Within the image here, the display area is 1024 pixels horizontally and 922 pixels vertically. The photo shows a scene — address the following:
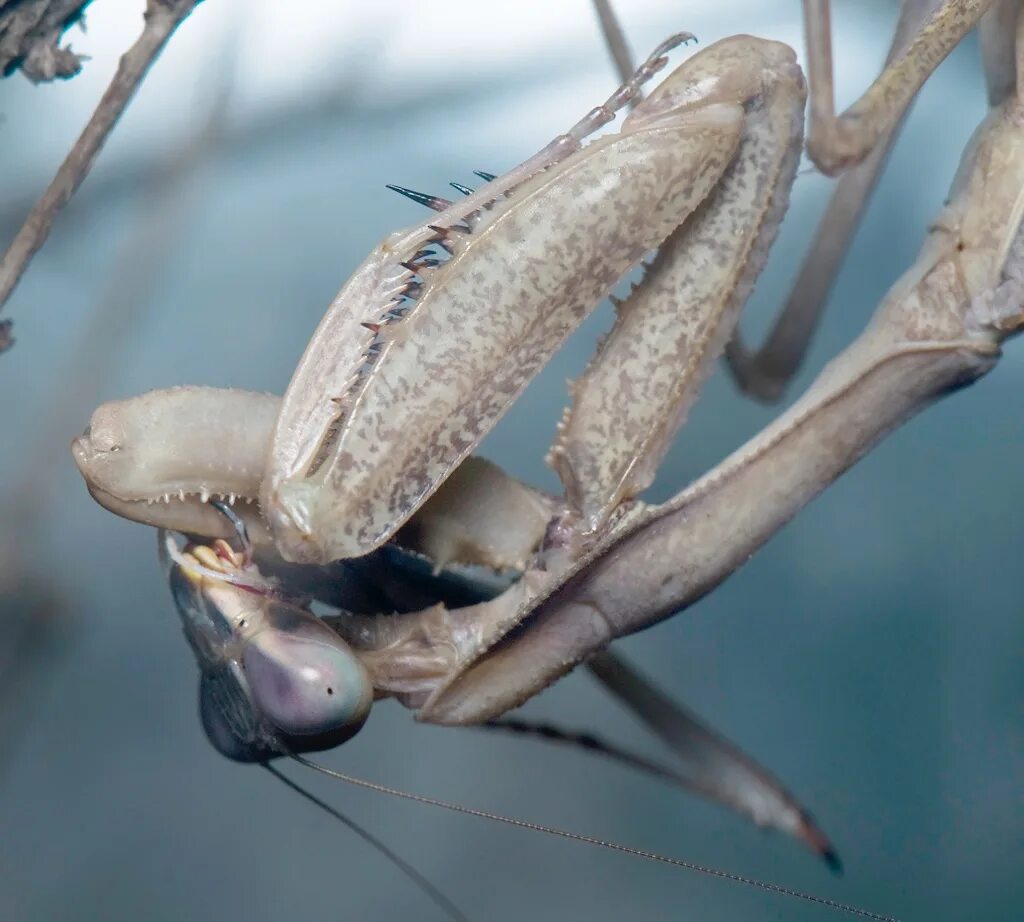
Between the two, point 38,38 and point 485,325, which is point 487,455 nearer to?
point 38,38

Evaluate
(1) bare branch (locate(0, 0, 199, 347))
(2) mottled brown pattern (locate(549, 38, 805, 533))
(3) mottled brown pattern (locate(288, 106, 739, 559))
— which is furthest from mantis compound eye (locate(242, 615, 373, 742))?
(1) bare branch (locate(0, 0, 199, 347))

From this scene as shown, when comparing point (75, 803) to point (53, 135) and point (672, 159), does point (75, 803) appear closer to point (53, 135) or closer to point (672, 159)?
point (53, 135)

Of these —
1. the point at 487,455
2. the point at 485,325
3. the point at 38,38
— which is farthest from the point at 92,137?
the point at 487,455

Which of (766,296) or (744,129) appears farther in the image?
(766,296)

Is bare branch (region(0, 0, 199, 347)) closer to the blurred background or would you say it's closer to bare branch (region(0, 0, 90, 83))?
bare branch (region(0, 0, 90, 83))

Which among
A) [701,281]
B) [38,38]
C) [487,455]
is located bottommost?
[487,455]

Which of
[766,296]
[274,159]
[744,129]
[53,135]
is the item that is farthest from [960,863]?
[53,135]

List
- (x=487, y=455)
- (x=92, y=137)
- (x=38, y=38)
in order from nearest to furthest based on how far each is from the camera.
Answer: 1. (x=92, y=137)
2. (x=38, y=38)
3. (x=487, y=455)
